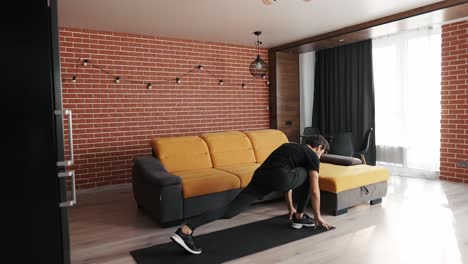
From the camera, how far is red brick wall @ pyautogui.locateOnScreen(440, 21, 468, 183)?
4844 mm

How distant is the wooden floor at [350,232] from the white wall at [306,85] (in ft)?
9.19

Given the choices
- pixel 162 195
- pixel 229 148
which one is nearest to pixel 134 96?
pixel 229 148

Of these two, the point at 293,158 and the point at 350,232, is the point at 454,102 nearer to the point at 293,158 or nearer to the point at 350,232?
the point at 350,232

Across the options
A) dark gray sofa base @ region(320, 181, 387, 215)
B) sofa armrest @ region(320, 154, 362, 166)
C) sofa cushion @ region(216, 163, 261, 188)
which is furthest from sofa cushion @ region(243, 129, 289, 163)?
dark gray sofa base @ region(320, 181, 387, 215)

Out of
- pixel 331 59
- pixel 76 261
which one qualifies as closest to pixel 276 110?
pixel 331 59

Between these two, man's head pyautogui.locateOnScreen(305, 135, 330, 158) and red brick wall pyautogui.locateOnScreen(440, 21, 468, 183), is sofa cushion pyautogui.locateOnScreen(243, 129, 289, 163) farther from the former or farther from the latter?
red brick wall pyautogui.locateOnScreen(440, 21, 468, 183)

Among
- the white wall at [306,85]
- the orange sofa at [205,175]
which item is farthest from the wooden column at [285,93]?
the orange sofa at [205,175]

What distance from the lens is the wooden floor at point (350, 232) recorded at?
2.60m

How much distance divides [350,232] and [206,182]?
1441mm

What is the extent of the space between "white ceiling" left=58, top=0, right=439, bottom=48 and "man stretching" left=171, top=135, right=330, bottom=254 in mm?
1762

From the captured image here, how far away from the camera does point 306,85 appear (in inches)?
271

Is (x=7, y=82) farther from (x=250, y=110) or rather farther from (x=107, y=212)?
(x=250, y=110)

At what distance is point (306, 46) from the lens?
578cm

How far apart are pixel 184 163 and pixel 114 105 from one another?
5.53 ft
